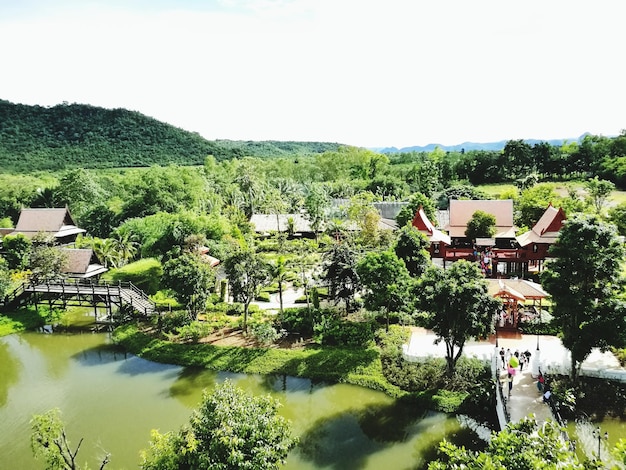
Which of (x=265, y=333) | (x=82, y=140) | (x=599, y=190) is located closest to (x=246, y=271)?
(x=265, y=333)

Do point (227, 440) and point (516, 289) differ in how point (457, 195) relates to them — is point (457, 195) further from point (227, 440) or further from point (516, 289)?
point (227, 440)

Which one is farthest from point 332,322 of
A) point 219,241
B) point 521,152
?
point 521,152

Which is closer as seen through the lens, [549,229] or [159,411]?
[159,411]

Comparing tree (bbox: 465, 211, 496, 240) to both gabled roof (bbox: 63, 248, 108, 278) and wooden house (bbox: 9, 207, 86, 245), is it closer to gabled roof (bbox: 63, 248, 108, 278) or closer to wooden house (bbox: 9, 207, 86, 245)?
gabled roof (bbox: 63, 248, 108, 278)

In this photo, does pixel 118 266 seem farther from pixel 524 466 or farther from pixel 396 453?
pixel 524 466

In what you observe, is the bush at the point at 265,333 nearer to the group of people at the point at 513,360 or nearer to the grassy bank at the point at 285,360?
the grassy bank at the point at 285,360

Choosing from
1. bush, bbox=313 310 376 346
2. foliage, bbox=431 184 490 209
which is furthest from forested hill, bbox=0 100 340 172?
bush, bbox=313 310 376 346

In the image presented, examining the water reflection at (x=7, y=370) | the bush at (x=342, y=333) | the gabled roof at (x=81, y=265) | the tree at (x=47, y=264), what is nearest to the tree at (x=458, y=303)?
the bush at (x=342, y=333)
